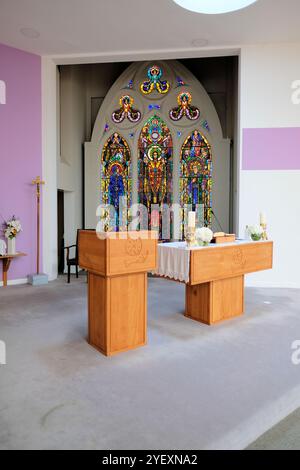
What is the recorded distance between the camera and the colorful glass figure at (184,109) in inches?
324

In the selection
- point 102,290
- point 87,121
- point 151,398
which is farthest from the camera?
point 87,121

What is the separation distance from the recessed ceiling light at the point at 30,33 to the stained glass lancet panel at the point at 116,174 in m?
2.92

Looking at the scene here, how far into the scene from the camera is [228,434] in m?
2.04

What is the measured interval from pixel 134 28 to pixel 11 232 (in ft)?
12.3

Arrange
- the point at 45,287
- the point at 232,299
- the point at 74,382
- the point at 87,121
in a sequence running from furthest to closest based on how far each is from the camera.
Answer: the point at 87,121 < the point at 45,287 < the point at 232,299 < the point at 74,382

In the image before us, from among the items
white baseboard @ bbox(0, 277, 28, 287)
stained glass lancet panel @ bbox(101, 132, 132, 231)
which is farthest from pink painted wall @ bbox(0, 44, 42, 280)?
stained glass lancet panel @ bbox(101, 132, 132, 231)

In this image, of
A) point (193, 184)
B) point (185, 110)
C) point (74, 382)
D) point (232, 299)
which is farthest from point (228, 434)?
point (185, 110)

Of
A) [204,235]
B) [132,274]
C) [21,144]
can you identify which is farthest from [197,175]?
[132,274]

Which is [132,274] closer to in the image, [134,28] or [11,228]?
[11,228]

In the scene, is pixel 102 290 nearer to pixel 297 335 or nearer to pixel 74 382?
pixel 74 382

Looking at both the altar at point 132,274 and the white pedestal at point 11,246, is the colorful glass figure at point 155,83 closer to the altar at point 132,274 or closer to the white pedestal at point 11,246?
the white pedestal at point 11,246

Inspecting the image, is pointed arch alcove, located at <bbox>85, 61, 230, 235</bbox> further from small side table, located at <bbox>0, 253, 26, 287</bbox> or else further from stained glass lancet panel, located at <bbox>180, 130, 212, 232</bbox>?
small side table, located at <bbox>0, 253, 26, 287</bbox>

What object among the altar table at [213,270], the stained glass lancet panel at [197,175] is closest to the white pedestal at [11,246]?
the altar table at [213,270]

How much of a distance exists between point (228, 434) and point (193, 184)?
6.64 meters
